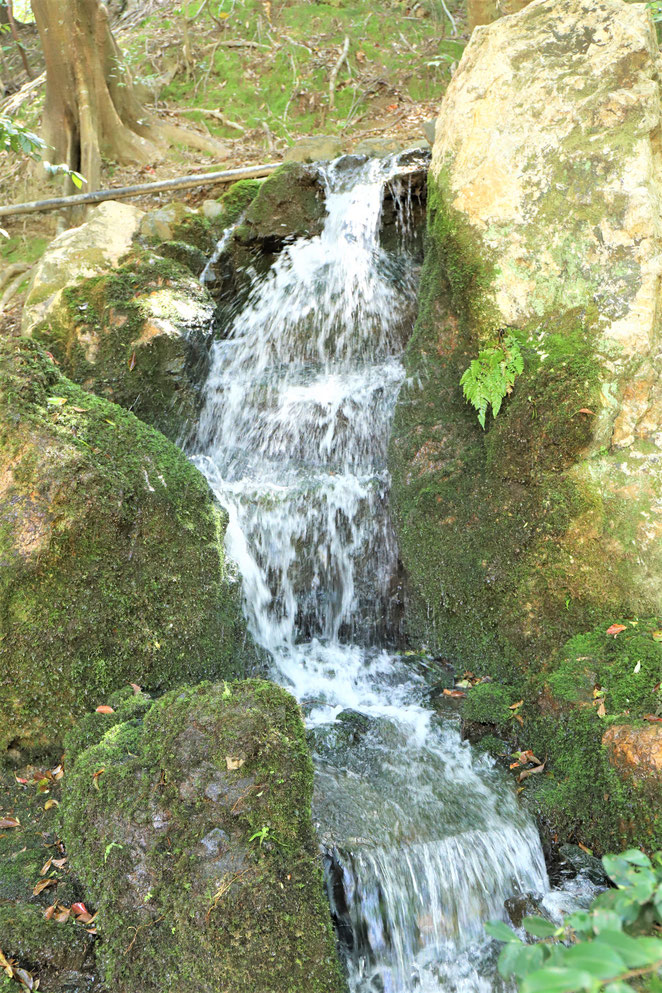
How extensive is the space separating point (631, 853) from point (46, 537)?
147 inches

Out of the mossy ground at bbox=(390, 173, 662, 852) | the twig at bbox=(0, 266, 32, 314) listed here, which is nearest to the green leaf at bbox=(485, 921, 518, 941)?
the mossy ground at bbox=(390, 173, 662, 852)

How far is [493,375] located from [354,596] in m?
2.07

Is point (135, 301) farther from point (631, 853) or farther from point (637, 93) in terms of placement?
point (631, 853)

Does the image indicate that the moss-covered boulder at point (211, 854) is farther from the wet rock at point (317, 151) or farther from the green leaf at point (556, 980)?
the wet rock at point (317, 151)

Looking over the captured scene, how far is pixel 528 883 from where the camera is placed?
371cm

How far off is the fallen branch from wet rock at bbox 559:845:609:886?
8.27m

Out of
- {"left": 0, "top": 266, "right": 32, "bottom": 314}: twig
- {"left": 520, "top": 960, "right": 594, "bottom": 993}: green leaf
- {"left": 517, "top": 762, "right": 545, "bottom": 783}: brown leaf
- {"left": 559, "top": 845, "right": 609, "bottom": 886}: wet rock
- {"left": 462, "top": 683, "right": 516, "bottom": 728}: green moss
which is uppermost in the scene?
{"left": 0, "top": 266, "right": 32, "bottom": 314}: twig

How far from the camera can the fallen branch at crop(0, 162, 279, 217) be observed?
8992 millimetres

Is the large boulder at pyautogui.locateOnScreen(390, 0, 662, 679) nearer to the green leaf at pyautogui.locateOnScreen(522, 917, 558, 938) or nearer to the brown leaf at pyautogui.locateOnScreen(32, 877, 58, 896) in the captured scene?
the brown leaf at pyautogui.locateOnScreen(32, 877, 58, 896)

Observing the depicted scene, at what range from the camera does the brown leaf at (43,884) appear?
3494 millimetres

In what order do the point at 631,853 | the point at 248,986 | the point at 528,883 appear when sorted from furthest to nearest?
the point at 528,883
the point at 248,986
the point at 631,853

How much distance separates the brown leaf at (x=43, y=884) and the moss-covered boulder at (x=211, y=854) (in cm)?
20

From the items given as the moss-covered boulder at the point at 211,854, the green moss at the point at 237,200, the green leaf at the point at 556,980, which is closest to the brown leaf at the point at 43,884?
the moss-covered boulder at the point at 211,854

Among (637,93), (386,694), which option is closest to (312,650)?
(386,694)
